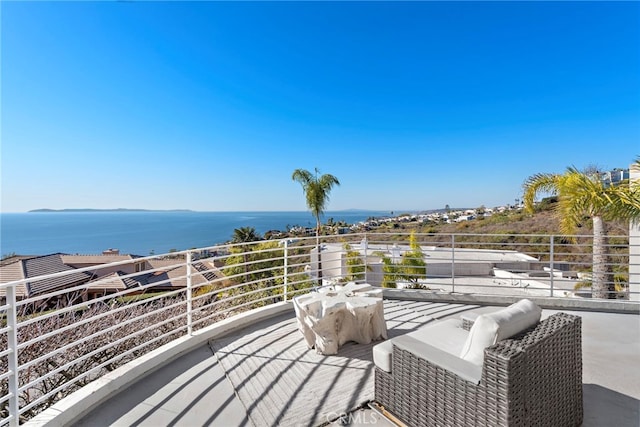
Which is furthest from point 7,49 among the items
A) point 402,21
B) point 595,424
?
point 595,424

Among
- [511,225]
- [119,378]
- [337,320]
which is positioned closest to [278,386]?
[337,320]

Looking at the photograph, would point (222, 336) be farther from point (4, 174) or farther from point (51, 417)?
point (4, 174)

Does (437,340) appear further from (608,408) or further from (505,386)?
(608,408)

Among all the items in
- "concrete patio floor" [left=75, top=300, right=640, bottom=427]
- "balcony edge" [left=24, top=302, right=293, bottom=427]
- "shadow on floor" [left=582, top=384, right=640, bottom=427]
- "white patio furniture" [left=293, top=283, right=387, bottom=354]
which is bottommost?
"concrete patio floor" [left=75, top=300, right=640, bottom=427]

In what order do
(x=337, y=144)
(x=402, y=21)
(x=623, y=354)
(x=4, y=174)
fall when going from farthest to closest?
(x=337, y=144) < (x=4, y=174) < (x=402, y=21) < (x=623, y=354)

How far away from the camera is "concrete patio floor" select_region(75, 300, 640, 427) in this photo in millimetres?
1851

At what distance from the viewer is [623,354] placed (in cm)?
266

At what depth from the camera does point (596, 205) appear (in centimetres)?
468

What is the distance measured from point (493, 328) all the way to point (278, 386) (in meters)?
1.56

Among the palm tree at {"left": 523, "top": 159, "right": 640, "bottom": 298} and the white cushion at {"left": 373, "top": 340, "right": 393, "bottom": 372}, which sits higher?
the palm tree at {"left": 523, "top": 159, "right": 640, "bottom": 298}

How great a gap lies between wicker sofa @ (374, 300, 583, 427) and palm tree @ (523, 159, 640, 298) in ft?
12.4

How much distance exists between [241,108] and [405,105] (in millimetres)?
6526

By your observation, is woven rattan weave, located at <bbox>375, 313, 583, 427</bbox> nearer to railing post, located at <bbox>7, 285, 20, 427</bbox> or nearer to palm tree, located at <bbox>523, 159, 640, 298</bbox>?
railing post, located at <bbox>7, 285, 20, 427</bbox>

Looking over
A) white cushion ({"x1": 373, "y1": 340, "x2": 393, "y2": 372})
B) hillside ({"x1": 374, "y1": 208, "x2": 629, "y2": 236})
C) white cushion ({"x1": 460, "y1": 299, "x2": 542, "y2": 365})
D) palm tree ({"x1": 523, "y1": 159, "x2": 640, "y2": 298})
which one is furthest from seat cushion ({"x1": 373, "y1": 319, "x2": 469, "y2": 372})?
hillside ({"x1": 374, "y1": 208, "x2": 629, "y2": 236})
